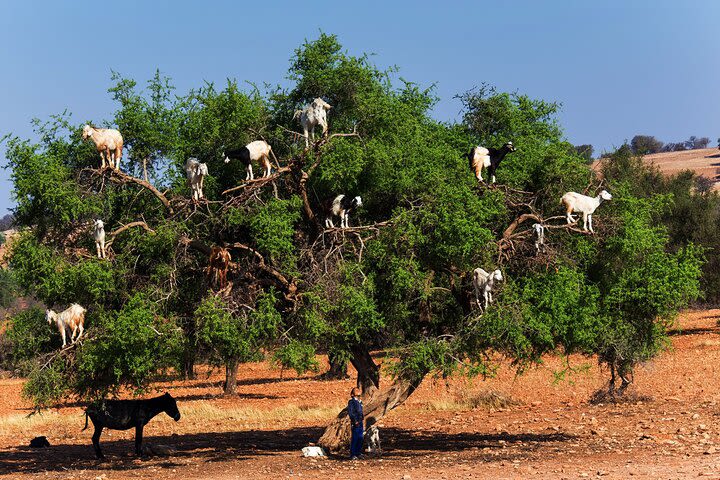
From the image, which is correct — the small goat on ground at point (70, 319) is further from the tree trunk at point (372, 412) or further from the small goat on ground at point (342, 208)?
the tree trunk at point (372, 412)

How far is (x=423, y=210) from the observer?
1936 cm

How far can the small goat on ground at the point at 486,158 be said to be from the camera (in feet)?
66.0

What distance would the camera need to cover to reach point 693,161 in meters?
148

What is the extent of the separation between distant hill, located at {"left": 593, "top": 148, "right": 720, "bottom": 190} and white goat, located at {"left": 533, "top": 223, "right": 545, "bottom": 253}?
104653 millimetres

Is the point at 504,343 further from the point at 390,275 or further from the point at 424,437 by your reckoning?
the point at 424,437

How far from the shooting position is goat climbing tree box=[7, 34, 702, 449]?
760 inches

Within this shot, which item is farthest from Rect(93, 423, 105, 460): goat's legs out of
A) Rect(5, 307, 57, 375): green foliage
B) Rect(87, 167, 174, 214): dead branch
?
Rect(87, 167, 174, 214): dead branch

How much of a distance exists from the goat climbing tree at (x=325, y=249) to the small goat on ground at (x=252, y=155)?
297 mm

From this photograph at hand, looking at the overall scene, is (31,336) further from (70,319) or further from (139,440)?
(139,440)

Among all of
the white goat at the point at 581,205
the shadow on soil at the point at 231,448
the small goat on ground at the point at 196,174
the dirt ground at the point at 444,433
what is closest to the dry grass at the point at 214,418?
the dirt ground at the point at 444,433

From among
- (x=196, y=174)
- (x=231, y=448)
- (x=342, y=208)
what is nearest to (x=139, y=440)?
(x=231, y=448)

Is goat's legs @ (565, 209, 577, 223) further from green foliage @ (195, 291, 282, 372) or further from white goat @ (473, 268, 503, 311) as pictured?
Answer: green foliage @ (195, 291, 282, 372)

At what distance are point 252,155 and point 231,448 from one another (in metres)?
8.27

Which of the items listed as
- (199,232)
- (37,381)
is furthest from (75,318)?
(199,232)
